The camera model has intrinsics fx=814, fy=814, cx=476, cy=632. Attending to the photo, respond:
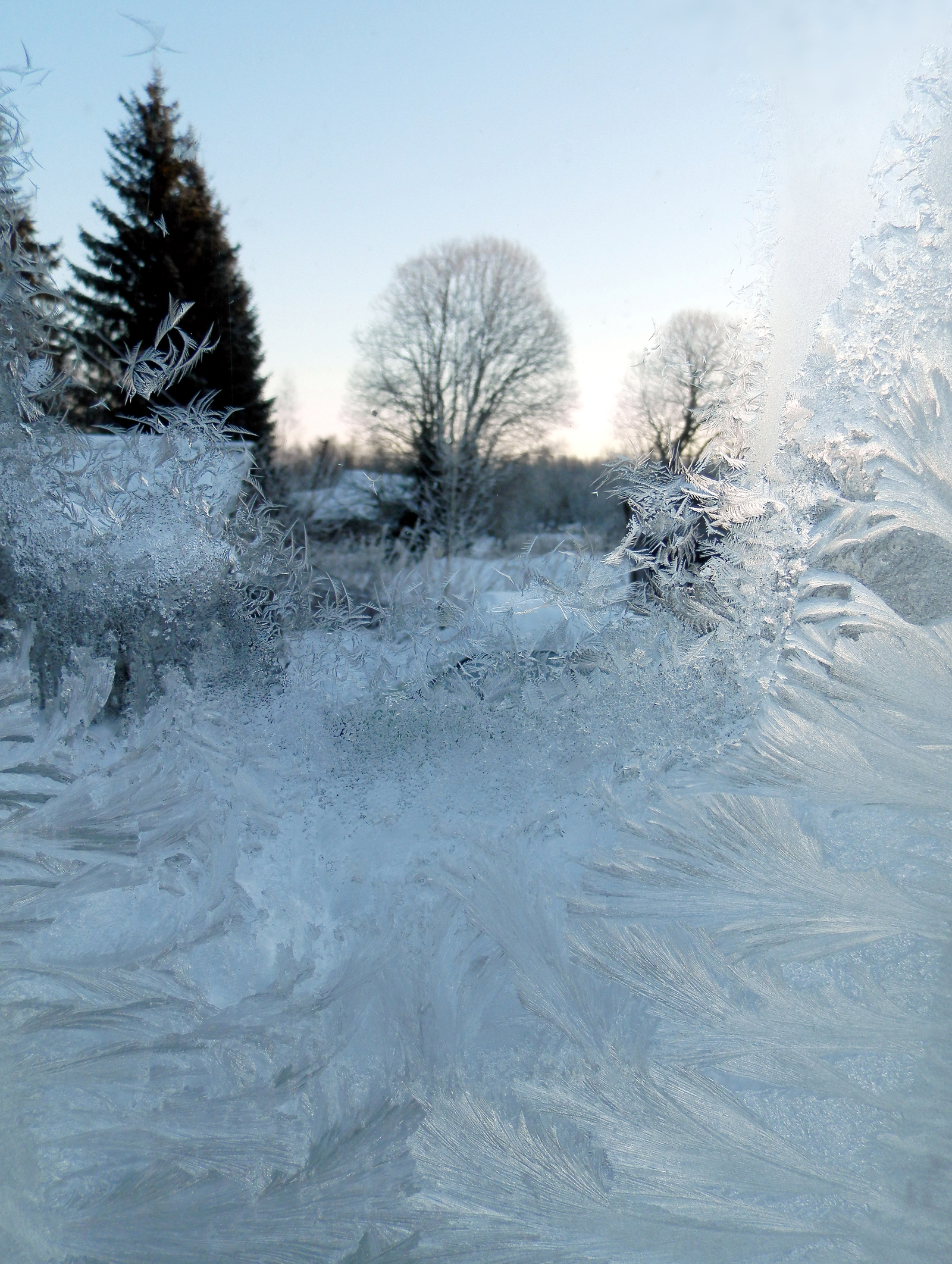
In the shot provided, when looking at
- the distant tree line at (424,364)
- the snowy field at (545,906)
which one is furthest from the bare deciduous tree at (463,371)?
the snowy field at (545,906)

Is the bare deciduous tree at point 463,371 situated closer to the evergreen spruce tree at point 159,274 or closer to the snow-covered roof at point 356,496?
the snow-covered roof at point 356,496

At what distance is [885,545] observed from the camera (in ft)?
3.02

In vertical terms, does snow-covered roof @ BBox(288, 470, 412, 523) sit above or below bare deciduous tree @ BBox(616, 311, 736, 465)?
below

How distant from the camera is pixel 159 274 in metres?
0.86

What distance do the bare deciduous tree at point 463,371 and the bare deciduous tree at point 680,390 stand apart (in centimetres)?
8

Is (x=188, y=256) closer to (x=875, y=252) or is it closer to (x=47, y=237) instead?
(x=47, y=237)

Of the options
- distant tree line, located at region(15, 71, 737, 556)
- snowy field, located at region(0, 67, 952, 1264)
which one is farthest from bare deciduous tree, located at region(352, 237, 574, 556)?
snowy field, located at region(0, 67, 952, 1264)

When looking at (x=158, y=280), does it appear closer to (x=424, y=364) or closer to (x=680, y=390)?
(x=424, y=364)

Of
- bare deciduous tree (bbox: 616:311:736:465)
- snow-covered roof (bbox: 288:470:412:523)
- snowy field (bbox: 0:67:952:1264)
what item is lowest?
snowy field (bbox: 0:67:952:1264)

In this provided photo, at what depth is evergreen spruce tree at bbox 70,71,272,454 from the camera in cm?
87

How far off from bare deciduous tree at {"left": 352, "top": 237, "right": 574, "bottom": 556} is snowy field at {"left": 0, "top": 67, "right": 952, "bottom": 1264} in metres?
0.12

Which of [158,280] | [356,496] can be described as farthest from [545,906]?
[158,280]

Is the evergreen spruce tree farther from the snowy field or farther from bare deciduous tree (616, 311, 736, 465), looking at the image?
bare deciduous tree (616, 311, 736, 465)

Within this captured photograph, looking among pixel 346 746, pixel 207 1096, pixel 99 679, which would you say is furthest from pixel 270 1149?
pixel 99 679
